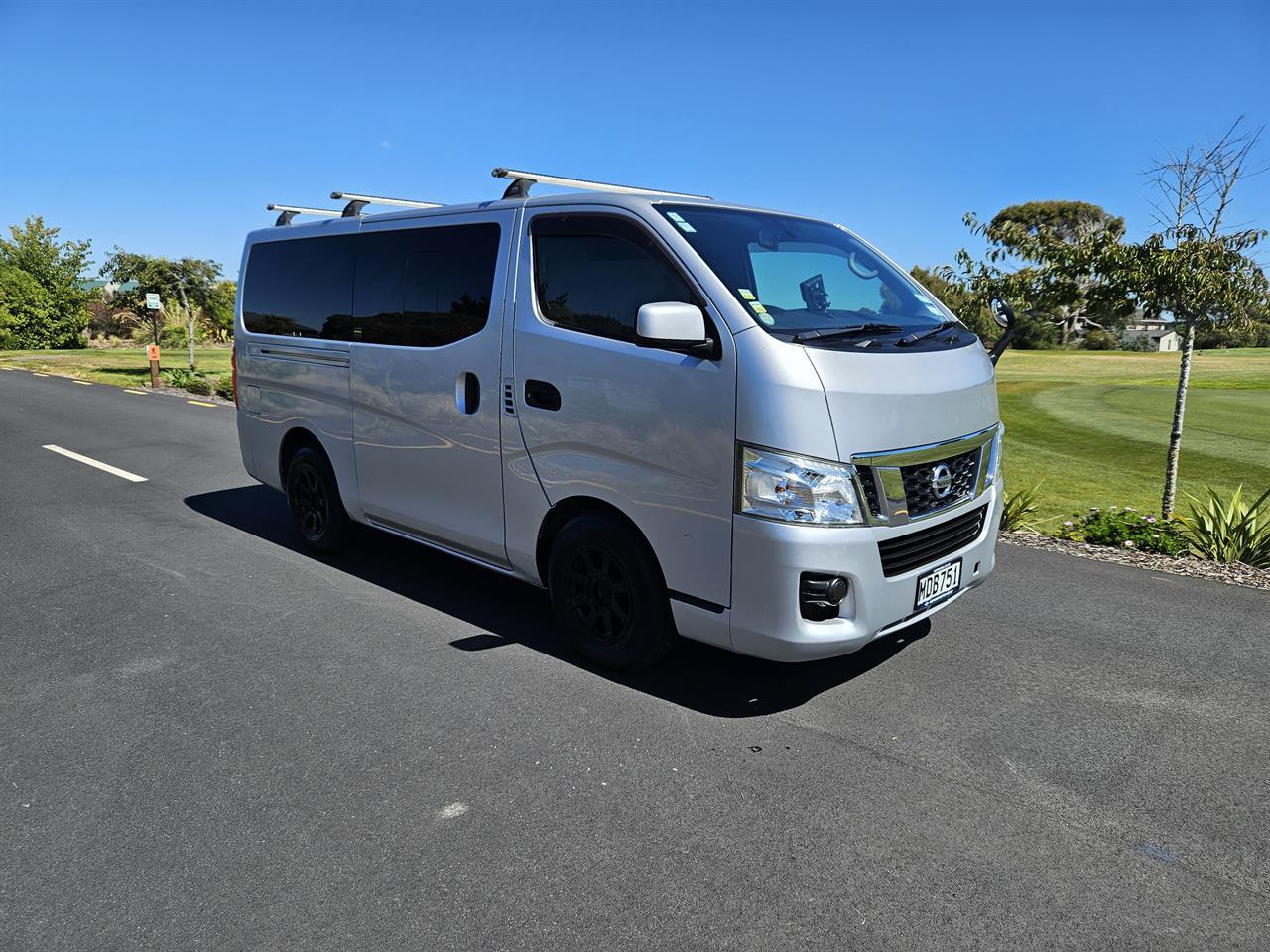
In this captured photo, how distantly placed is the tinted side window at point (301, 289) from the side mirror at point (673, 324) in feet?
8.31

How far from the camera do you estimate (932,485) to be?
3.63 meters

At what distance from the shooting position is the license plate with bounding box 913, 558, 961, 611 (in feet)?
12.0

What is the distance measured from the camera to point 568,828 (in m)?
2.86

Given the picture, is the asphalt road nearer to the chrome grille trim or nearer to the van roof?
the chrome grille trim

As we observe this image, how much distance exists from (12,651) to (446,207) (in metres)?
3.17

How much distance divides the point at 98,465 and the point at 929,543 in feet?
30.0

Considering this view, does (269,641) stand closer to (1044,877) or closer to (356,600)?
(356,600)

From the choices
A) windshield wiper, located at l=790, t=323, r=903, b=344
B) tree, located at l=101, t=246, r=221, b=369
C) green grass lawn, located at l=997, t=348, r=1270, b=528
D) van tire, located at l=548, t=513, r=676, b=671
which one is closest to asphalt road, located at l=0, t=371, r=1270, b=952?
van tire, located at l=548, t=513, r=676, b=671

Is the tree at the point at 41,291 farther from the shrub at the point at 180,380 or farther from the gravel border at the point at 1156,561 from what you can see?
the gravel border at the point at 1156,561

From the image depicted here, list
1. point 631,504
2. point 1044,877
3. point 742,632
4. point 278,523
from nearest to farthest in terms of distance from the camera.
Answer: point 1044,877, point 742,632, point 631,504, point 278,523

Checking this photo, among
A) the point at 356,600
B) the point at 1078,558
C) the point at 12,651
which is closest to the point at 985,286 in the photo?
the point at 1078,558

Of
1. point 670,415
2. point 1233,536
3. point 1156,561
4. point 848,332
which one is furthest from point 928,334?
point 1233,536

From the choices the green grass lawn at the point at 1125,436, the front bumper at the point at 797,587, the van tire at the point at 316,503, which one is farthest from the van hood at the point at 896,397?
the green grass lawn at the point at 1125,436

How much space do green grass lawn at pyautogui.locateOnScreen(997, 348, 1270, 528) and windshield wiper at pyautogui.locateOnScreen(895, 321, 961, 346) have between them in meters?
3.96
